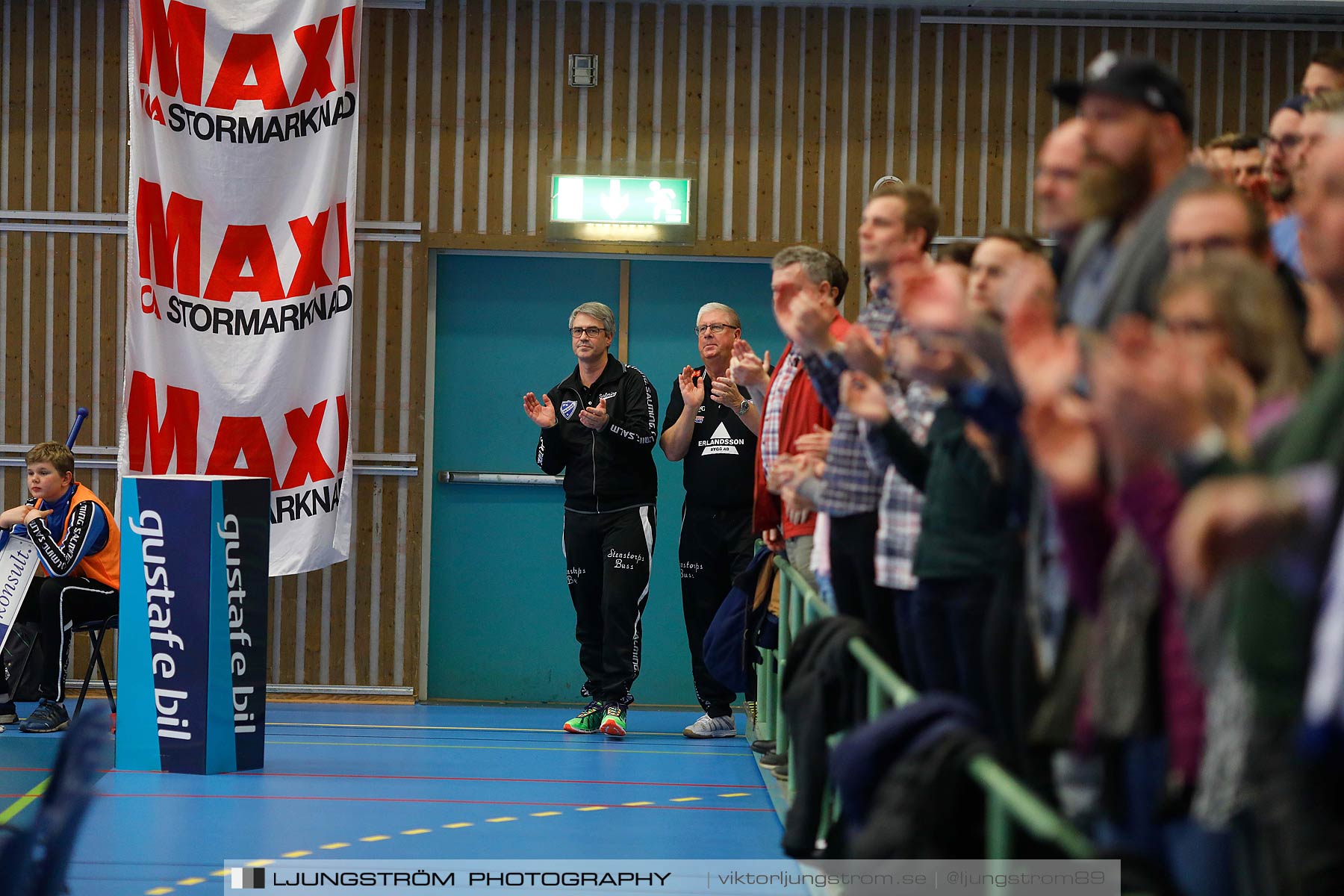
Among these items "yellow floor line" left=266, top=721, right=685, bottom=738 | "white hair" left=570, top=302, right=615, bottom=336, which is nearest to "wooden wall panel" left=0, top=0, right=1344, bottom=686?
"yellow floor line" left=266, top=721, right=685, bottom=738

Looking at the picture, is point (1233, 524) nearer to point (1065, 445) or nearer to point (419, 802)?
point (1065, 445)

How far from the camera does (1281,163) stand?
134 inches

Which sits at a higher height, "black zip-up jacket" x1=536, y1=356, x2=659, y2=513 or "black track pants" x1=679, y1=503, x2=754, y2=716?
"black zip-up jacket" x1=536, y1=356, x2=659, y2=513

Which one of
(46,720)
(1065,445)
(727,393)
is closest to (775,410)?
(727,393)

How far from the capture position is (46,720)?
6277 mm

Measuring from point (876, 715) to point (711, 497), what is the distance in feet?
10.9

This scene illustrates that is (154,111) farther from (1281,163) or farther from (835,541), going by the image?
(1281,163)

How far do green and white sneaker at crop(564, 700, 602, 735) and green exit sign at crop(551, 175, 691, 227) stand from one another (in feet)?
8.81

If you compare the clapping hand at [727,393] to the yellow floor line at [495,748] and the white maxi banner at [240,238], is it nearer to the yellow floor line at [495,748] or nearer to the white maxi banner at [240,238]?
the yellow floor line at [495,748]

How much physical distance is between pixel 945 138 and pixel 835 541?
4.50 m

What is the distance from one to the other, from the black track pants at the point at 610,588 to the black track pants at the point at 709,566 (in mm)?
199

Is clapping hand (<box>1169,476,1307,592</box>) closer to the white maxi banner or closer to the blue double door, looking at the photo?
the white maxi banner

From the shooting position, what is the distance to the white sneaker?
21.1ft

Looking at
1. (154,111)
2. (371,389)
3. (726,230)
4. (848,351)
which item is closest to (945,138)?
(726,230)
